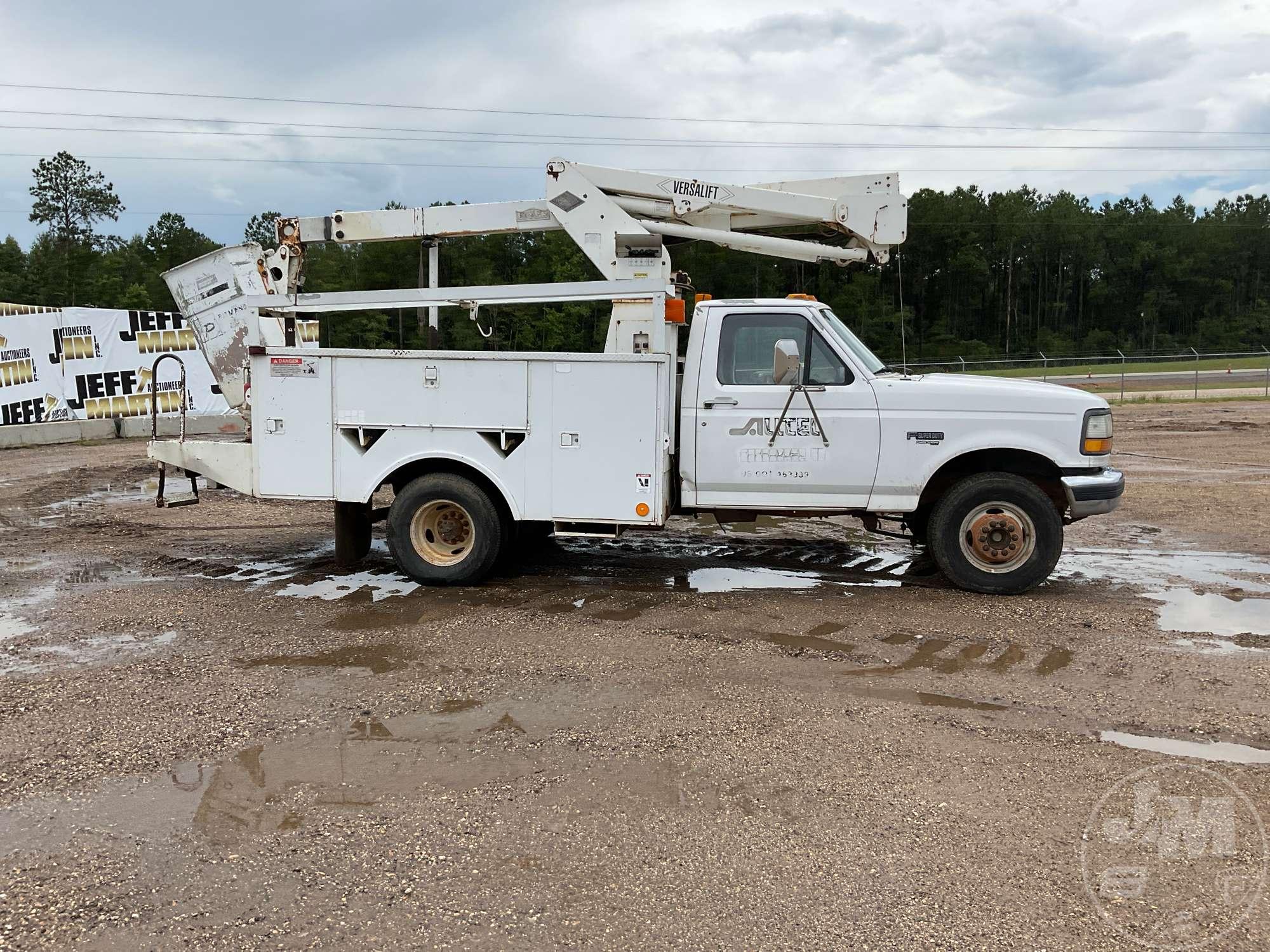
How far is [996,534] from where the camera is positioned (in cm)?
737

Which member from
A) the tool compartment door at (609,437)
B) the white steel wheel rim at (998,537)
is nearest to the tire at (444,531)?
the tool compartment door at (609,437)

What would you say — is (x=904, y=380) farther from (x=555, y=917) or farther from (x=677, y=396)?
(x=555, y=917)

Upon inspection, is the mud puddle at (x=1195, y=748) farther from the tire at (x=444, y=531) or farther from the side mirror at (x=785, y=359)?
the tire at (x=444, y=531)

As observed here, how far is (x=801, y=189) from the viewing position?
8.48 meters

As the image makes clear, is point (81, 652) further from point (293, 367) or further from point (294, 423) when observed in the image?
point (293, 367)

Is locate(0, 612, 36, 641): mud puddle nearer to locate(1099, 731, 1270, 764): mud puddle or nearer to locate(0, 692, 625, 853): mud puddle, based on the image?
locate(0, 692, 625, 853): mud puddle

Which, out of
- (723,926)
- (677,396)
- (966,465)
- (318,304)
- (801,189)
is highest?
(801,189)

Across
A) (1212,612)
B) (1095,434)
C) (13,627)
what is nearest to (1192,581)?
(1212,612)

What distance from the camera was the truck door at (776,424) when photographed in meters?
7.33

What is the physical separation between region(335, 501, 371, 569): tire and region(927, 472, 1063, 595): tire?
468 cm

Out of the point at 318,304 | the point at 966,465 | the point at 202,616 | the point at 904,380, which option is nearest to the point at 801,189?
the point at 904,380

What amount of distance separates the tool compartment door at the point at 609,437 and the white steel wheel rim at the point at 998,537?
238cm

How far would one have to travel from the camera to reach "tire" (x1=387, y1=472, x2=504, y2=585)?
7609 millimetres

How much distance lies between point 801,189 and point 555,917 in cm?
682
